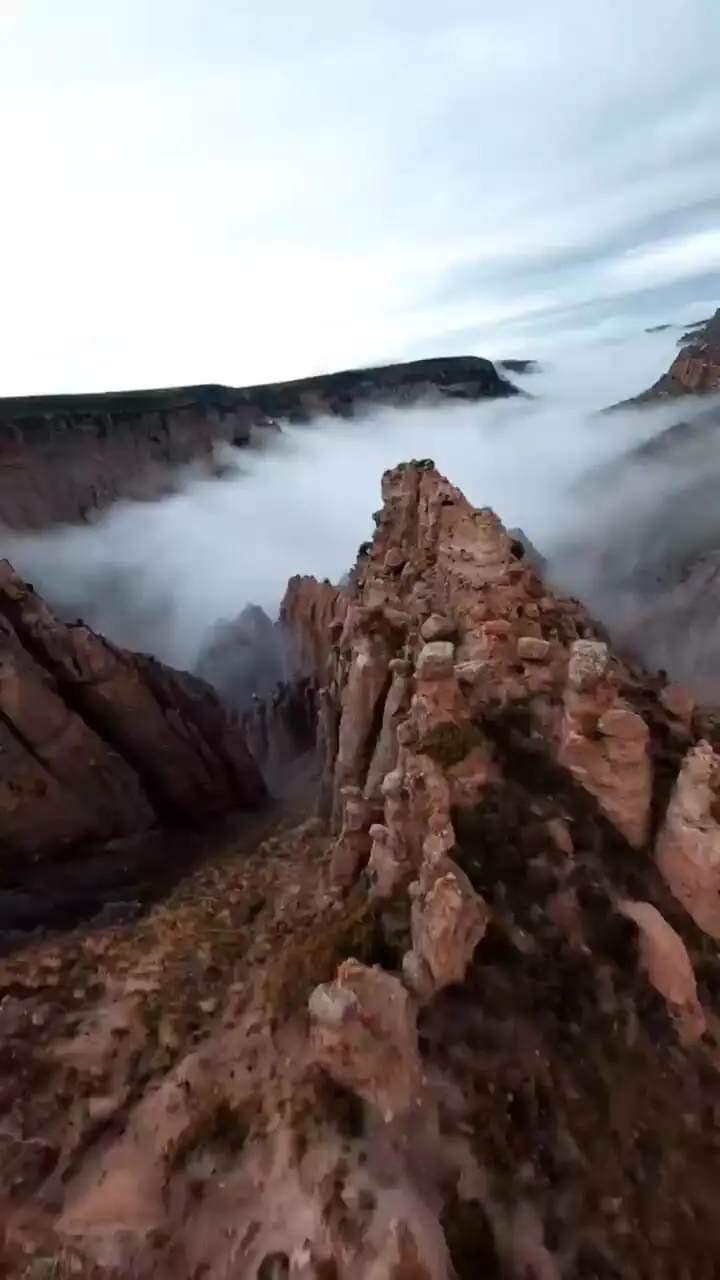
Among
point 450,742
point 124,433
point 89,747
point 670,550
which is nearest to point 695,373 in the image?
point 670,550

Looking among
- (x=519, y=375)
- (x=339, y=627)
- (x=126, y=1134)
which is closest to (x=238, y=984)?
(x=126, y=1134)

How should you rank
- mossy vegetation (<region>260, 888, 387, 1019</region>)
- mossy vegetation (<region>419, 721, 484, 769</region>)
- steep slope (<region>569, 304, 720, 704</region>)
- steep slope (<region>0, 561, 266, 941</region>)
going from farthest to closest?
steep slope (<region>569, 304, 720, 704</region>), steep slope (<region>0, 561, 266, 941</region>), mossy vegetation (<region>419, 721, 484, 769</region>), mossy vegetation (<region>260, 888, 387, 1019</region>)

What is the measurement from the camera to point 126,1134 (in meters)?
8.13

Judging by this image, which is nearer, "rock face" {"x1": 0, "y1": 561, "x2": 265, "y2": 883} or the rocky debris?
the rocky debris

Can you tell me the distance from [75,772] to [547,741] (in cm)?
1427

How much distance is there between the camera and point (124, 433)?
6944 cm

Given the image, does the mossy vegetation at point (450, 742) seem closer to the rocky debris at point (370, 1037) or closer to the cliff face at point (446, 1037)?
the cliff face at point (446, 1037)

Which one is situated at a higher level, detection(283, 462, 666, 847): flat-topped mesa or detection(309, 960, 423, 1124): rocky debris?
detection(283, 462, 666, 847): flat-topped mesa

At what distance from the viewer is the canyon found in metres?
6.48

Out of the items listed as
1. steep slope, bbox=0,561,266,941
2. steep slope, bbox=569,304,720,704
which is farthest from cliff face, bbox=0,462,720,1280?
steep slope, bbox=569,304,720,704

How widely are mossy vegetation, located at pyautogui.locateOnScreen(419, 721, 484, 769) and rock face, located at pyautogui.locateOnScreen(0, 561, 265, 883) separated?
1303 cm

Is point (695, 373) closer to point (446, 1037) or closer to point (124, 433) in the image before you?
point (124, 433)

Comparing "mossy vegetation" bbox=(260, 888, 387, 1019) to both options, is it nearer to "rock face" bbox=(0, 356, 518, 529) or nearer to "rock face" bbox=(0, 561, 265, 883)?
"rock face" bbox=(0, 561, 265, 883)

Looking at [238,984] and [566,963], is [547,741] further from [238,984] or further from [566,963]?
[238,984]
